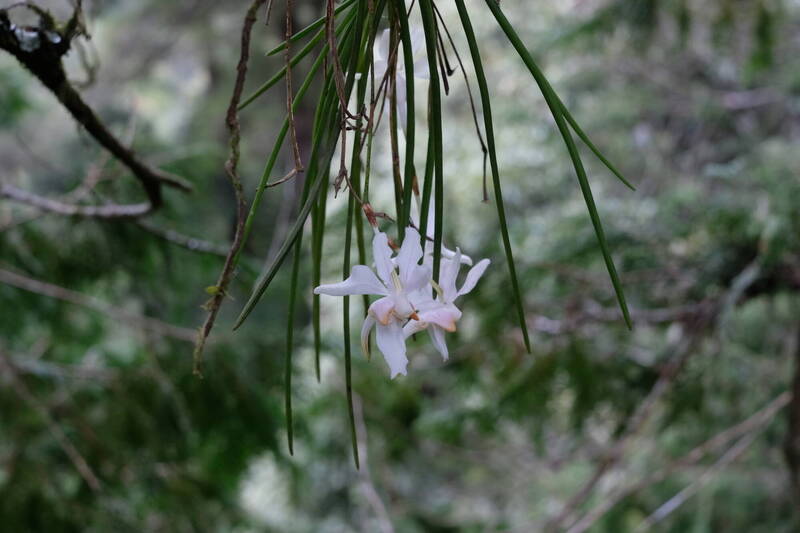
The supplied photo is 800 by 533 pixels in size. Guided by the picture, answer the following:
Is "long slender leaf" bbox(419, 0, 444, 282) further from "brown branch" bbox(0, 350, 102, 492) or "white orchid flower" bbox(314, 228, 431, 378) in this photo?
"brown branch" bbox(0, 350, 102, 492)

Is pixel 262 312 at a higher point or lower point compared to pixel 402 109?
higher

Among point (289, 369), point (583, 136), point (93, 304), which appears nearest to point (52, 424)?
point (93, 304)

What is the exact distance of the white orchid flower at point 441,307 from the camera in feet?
1.33

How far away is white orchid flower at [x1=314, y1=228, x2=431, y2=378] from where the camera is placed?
391 millimetres

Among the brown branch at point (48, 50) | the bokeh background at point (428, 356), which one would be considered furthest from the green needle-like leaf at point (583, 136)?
the bokeh background at point (428, 356)

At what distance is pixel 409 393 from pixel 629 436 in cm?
87

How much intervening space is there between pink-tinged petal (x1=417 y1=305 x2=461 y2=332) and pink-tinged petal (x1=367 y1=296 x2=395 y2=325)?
22 millimetres

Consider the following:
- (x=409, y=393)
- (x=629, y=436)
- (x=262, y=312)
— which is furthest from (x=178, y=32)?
(x=629, y=436)

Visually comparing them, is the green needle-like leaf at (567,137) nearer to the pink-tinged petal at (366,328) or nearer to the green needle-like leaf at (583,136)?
the green needle-like leaf at (583,136)

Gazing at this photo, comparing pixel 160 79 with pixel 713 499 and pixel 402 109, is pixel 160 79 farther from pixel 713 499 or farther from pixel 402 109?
pixel 402 109

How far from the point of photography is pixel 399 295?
40 centimetres

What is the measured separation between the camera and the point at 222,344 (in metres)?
1.38

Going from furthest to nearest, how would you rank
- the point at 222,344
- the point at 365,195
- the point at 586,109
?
the point at 586,109 < the point at 222,344 < the point at 365,195

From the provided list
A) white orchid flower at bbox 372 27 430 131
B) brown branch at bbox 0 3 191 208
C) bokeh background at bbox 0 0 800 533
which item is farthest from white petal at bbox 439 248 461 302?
bokeh background at bbox 0 0 800 533
